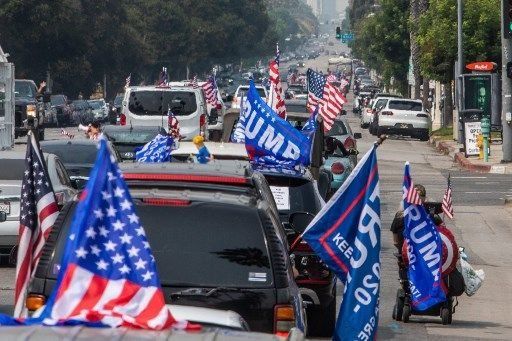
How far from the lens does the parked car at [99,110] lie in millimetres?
66375

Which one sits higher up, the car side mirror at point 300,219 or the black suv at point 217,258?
the black suv at point 217,258

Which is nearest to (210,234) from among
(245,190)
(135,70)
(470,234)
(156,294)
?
(245,190)

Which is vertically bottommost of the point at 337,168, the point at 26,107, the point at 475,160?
the point at 475,160

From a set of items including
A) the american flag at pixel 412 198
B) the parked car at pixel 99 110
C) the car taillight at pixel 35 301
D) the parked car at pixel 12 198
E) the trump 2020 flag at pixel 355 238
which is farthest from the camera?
the parked car at pixel 99 110

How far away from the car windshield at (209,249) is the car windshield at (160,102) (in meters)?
25.7

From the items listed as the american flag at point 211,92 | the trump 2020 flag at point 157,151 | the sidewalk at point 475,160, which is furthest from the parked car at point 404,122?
the trump 2020 flag at point 157,151

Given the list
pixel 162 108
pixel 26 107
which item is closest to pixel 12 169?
pixel 162 108

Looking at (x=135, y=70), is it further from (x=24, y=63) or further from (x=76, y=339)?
(x=76, y=339)

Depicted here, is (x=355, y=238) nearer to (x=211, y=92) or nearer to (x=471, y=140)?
(x=471, y=140)

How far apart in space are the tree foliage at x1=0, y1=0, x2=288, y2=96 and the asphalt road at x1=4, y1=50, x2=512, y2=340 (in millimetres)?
29232

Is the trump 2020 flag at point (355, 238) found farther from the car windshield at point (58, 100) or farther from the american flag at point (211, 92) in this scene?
the car windshield at point (58, 100)

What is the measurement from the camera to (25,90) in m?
48.0

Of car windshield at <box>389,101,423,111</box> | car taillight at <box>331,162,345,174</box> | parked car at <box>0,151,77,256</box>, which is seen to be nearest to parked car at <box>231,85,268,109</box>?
car windshield at <box>389,101,423,111</box>

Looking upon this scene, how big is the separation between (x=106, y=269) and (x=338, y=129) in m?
23.7
